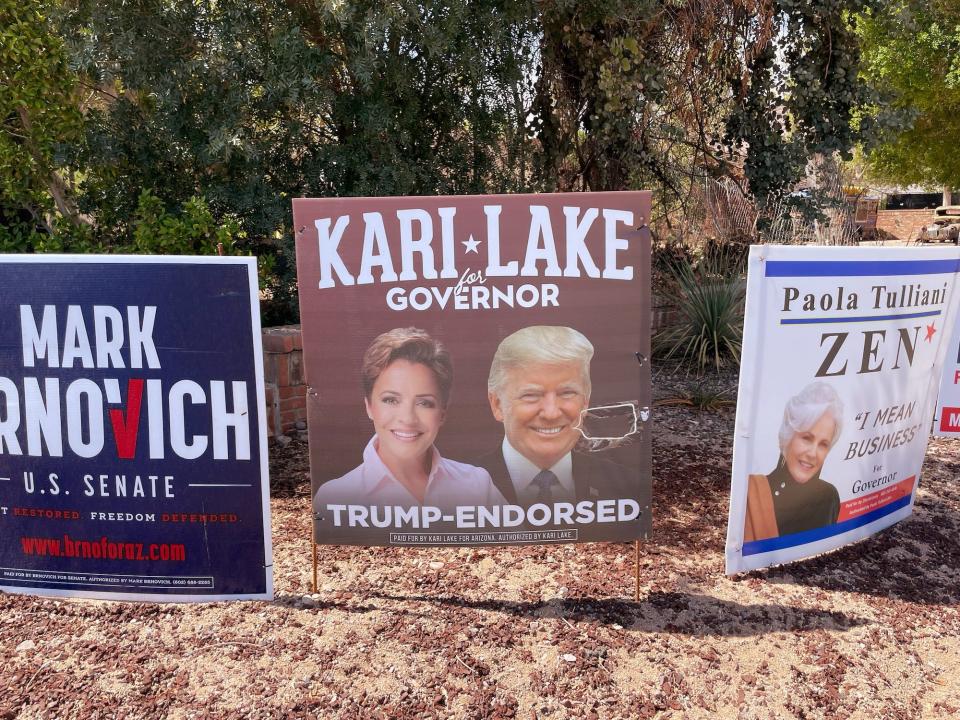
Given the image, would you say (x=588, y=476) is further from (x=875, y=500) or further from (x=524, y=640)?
(x=875, y=500)

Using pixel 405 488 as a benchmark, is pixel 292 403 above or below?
below

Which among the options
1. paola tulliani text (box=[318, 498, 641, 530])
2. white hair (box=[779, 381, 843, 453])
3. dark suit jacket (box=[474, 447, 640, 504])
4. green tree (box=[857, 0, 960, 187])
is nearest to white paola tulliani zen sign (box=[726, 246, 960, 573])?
white hair (box=[779, 381, 843, 453])

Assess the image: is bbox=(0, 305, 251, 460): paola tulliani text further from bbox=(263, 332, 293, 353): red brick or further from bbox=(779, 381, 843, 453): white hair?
bbox=(779, 381, 843, 453): white hair

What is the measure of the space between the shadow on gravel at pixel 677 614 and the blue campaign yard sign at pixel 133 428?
2.76 ft

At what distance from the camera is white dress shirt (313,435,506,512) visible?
337 centimetres

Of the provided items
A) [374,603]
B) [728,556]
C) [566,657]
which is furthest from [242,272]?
[728,556]

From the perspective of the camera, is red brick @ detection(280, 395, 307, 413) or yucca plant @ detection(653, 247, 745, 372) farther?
yucca plant @ detection(653, 247, 745, 372)

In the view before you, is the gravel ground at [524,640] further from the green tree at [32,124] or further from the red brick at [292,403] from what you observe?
the green tree at [32,124]

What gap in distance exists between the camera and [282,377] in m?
5.56

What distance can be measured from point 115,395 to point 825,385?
317cm

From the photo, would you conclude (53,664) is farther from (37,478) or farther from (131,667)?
(37,478)

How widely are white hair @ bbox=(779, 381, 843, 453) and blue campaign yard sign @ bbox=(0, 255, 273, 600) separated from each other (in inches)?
92.6

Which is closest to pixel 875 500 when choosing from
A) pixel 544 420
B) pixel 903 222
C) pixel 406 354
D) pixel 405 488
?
pixel 544 420

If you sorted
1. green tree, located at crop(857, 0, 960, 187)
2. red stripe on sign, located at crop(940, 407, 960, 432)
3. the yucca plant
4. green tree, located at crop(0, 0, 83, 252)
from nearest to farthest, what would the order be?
1. red stripe on sign, located at crop(940, 407, 960, 432)
2. green tree, located at crop(0, 0, 83, 252)
3. the yucca plant
4. green tree, located at crop(857, 0, 960, 187)
